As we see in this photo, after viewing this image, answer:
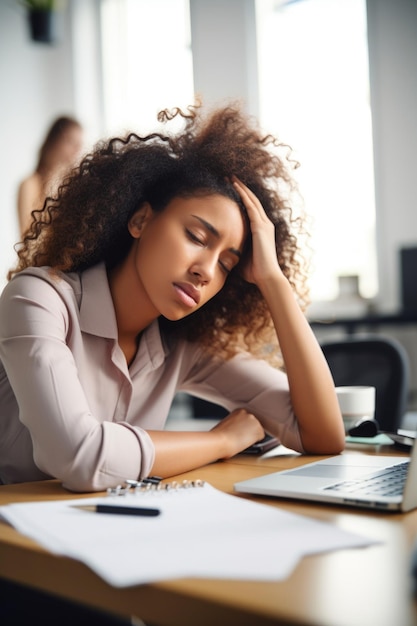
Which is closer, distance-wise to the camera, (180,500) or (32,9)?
(180,500)

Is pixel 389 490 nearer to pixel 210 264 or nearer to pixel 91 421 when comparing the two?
pixel 91 421

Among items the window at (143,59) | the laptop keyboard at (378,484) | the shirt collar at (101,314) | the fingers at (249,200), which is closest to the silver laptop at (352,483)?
the laptop keyboard at (378,484)

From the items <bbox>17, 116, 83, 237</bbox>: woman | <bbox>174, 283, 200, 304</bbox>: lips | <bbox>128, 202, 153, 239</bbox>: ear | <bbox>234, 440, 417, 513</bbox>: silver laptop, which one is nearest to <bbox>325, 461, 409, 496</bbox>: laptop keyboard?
<bbox>234, 440, 417, 513</bbox>: silver laptop

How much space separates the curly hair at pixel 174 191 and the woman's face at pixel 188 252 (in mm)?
47

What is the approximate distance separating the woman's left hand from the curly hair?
0.02 m

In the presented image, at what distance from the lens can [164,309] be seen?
1.35 metres

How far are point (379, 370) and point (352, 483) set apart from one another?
3.51 ft

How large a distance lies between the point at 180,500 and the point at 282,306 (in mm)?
629

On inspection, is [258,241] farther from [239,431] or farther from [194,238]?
[239,431]

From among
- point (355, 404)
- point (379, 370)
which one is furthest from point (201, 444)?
point (379, 370)

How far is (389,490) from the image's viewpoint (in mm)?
898

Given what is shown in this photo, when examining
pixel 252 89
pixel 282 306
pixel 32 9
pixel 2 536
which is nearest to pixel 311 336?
pixel 282 306

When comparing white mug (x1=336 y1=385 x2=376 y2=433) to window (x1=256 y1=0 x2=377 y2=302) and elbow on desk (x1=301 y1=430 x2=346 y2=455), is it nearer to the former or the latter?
elbow on desk (x1=301 y1=430 x2=346 y2=455)

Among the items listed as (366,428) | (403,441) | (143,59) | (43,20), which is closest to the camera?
(403,441)
